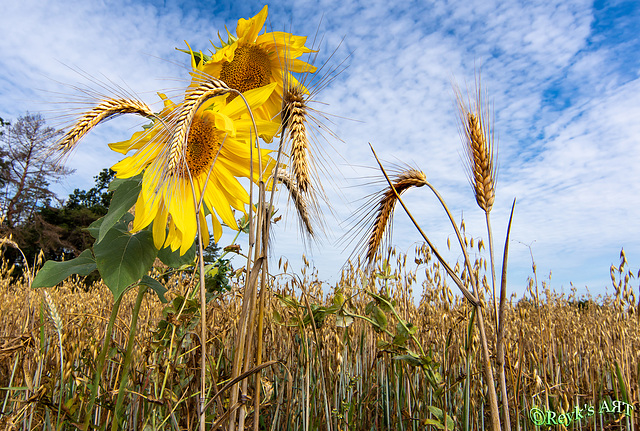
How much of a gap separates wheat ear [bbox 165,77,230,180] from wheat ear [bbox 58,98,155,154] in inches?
5.7

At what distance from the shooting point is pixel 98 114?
0.87 meters

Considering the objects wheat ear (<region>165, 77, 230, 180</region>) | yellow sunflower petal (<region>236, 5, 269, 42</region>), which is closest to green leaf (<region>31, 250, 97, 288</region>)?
wheat ear (<region>165, 77, 230, 180</region>)

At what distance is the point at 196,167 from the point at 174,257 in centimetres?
24

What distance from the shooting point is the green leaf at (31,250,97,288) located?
101 centimetres

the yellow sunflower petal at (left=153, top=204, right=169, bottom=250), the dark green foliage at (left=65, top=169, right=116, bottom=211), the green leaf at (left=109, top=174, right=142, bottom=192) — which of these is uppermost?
the dark green foliage at (left=65, top=169, right=116, bottom=211)

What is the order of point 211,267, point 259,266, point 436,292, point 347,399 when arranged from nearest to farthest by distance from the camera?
point 259,266 < point 211,267 < point 347,399 < point 436,292

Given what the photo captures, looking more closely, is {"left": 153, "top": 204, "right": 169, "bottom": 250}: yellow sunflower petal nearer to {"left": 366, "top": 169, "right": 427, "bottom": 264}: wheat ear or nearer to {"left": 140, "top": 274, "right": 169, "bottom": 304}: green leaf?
{"left": 140, "top": 274, "right": 169, "bottom": 304}: green leaf

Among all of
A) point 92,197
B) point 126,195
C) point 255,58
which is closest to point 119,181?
point 126,195

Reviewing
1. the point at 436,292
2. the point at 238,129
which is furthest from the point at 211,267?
the point at 436,292

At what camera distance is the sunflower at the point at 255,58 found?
1.09m

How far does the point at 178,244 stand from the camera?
0.96 meters

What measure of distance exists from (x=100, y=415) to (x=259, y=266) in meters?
1.35

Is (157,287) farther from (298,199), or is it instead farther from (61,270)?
(298,199)

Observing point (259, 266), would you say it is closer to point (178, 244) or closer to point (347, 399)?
point (178, 244)
